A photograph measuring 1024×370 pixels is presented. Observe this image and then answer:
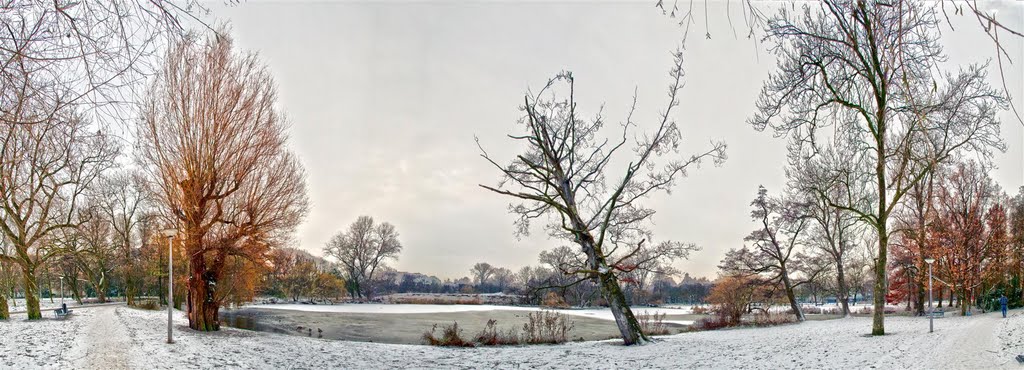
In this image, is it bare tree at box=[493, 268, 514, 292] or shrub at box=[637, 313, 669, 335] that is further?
bare tree at box=[493, 268, 514, 292]

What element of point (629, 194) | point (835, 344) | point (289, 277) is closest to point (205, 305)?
point (629, 194)

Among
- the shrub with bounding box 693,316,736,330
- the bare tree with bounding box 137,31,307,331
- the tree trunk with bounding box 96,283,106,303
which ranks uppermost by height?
the bare tree with bounding box 137,31,307,331

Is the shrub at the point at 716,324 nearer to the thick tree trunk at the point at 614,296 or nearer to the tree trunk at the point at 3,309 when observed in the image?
the thick tree trunk at the point at 614,296

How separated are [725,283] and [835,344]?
15.3 meters

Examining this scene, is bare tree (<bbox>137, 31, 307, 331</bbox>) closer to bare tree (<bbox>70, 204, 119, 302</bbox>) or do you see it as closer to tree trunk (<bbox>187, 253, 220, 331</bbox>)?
tree trunk (<bbox>187, 253, 220, 331</bbox>)

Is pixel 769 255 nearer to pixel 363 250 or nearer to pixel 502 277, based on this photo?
pixel 363 250

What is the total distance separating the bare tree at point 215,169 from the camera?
15945 mm

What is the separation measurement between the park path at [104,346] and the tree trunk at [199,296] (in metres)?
1.76

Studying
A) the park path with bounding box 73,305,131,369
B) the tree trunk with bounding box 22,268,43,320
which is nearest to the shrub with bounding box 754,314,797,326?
the park path with bounding box 73,305,131,369

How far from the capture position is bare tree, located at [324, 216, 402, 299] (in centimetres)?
5509

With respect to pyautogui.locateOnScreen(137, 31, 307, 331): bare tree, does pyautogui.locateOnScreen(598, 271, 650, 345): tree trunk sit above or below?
below

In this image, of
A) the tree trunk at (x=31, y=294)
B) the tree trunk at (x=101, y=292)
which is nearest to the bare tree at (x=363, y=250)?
the tree trunk at (x=101, y=292)

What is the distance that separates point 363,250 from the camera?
56125mm

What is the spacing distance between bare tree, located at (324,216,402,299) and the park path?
122 ft
